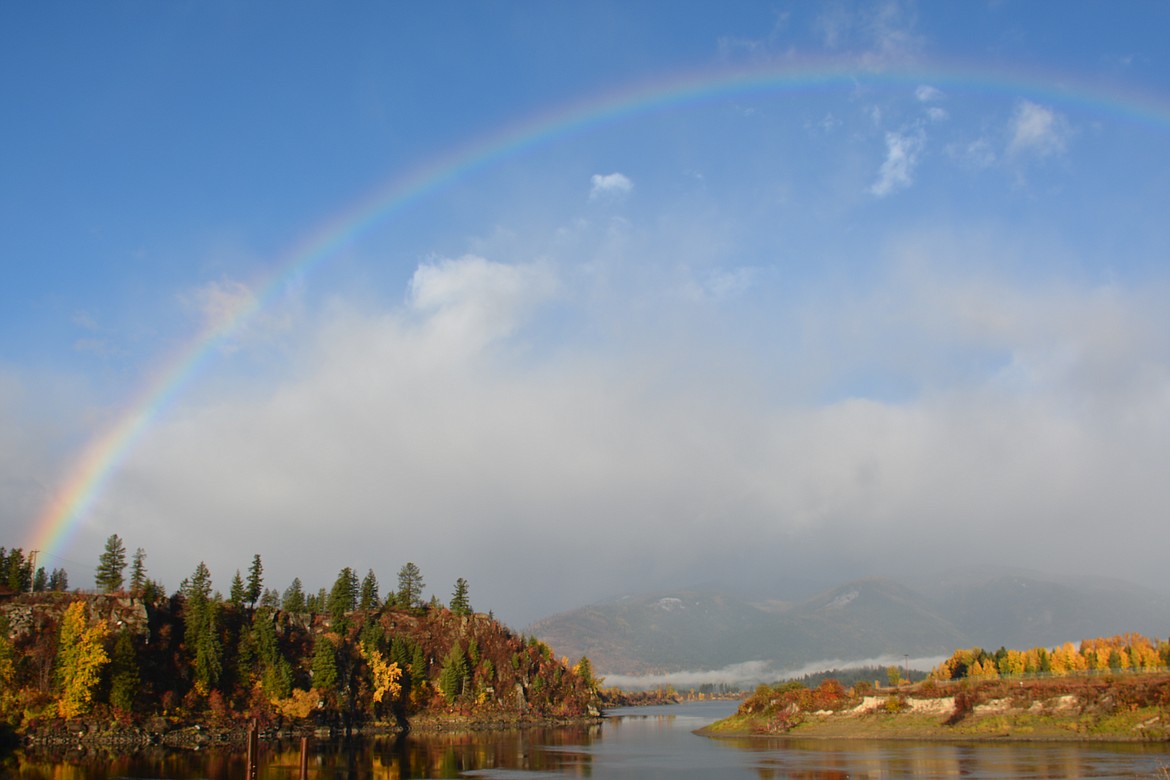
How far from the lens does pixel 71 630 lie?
115 m

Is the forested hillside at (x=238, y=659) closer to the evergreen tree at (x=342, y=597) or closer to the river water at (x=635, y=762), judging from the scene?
the evergreen tree at (x=342, y=597)

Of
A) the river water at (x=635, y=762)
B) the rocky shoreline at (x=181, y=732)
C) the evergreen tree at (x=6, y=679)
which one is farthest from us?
the rocky shoreline at (x=181, y=732)

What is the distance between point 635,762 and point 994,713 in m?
60.3

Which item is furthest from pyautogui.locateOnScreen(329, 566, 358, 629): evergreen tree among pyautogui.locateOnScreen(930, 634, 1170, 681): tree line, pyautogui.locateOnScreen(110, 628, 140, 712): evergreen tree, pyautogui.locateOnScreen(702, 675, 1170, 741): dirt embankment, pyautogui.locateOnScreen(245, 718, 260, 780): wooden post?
pyautogui.locateOnScreen(245, 718, 260, 780): wooden post

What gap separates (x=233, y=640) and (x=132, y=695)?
118 ft

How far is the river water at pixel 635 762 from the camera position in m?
68.3

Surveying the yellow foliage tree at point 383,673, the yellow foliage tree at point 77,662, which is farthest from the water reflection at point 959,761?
the yellow foliage tree at point 77,662

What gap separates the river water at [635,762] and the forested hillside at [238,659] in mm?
25028

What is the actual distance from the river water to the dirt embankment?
9.34 meters

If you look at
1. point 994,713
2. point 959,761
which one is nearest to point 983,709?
point 994,713

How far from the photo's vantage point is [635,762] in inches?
3474

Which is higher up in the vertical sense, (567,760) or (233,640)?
(233,640)

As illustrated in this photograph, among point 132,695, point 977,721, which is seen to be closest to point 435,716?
point 132,695

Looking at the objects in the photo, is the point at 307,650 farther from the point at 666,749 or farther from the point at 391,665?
the point at 666,749
